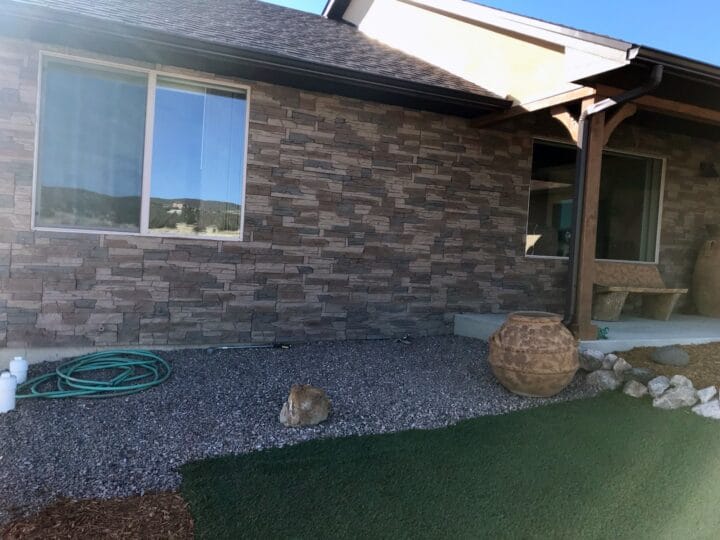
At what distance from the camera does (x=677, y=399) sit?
4062mm

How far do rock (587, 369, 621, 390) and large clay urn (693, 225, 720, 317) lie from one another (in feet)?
13.7

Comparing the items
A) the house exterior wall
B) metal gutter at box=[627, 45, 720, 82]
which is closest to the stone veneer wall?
the house exterior wall

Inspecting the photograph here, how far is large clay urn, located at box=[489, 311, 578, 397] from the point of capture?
405 centimetres

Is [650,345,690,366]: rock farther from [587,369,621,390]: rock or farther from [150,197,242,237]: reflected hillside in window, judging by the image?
[150,197,242,237]: reflected hillside in window

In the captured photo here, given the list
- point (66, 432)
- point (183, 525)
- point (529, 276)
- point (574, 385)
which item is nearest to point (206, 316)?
point (66, 432)

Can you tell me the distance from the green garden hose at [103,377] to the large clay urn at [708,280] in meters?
7.38

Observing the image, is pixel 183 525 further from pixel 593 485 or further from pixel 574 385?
pixel 574 385

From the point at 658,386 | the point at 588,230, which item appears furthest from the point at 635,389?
the point at 588,230

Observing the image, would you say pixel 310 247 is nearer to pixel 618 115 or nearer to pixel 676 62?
pixel 618 115

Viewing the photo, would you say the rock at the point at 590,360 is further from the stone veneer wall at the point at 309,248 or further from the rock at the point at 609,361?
the stone veneer wall at the point at 309,248

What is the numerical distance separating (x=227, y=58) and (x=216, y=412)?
3233 mm

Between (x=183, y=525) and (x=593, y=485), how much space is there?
6.86 feet

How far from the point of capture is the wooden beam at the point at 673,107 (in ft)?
16.4

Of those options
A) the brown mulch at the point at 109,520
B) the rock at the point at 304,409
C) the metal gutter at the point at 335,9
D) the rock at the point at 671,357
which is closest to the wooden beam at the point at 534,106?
the rock at the point at 671,357
